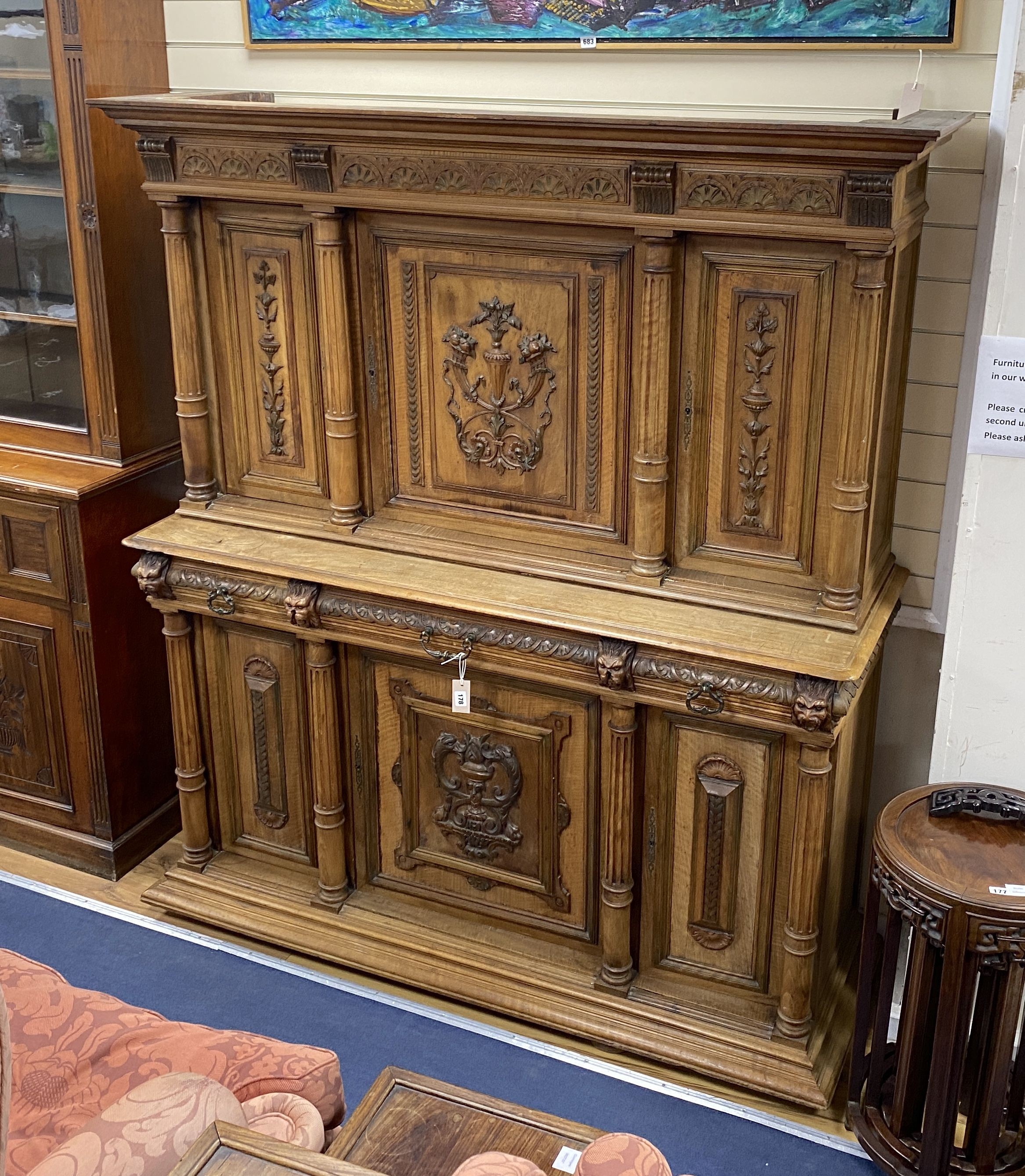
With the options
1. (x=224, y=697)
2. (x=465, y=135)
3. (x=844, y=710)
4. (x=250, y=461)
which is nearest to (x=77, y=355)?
(x=250, y=461)

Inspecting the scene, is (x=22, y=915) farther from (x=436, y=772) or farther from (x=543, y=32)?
(x=543, y=32)

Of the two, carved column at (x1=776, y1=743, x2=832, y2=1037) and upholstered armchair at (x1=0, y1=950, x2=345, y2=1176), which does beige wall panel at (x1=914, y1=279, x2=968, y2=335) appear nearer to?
carved column at (x1=776, y1=743, x2=832, y2=1037)

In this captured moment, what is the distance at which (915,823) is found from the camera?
2.53 meters

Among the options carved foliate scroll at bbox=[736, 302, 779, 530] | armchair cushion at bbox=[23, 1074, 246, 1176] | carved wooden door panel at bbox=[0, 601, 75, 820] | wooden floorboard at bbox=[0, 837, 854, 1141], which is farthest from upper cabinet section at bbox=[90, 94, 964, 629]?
armchair cushion at bbox=[23, 1074, 246, 1176]

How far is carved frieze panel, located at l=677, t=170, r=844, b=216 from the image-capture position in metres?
2.37

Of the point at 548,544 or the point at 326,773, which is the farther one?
the point at 326,773

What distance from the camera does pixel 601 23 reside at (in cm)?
286

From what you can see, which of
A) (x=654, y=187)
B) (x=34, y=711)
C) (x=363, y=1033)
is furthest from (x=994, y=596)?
(x=34, y=711)

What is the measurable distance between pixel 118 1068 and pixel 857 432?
5.52ft

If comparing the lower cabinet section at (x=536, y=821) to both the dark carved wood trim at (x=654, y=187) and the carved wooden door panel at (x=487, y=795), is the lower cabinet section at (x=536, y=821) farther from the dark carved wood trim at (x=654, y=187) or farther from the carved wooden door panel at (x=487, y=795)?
the dark carved wood trim at (x=654, y=187)

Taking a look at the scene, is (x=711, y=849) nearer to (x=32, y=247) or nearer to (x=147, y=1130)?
(x=147, y=1130)

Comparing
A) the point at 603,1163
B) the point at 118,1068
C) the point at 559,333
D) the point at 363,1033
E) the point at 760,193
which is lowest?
the point at 363,1033

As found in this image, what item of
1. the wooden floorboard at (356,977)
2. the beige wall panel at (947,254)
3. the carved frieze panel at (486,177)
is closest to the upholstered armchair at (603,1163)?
the wooden floorboard at (356,977)

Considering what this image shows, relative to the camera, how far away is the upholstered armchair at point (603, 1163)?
170cm
